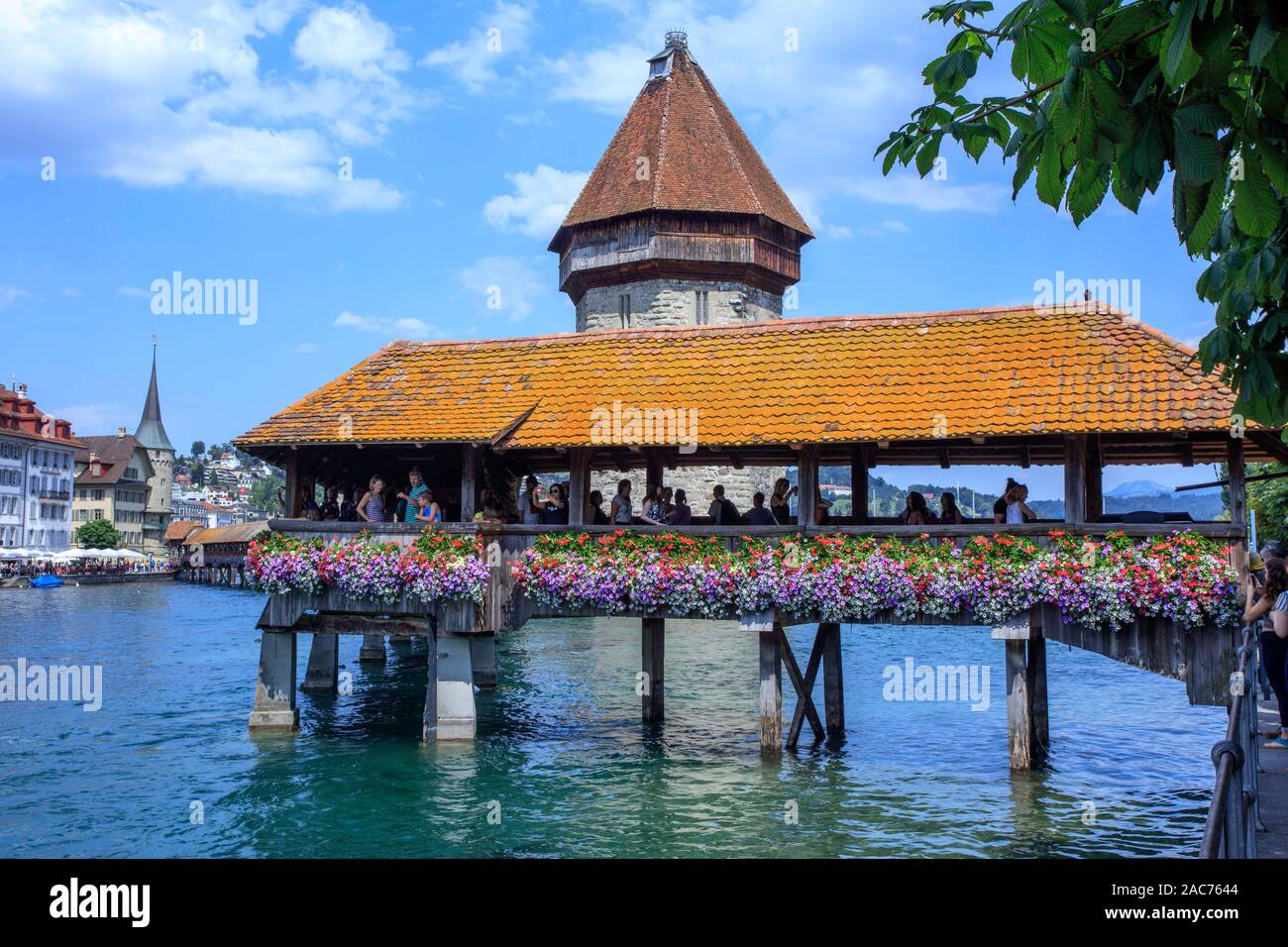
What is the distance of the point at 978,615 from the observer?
45.3 feet

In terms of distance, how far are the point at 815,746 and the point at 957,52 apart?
1392 cm

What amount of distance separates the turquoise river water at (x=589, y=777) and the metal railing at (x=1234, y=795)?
5.11 m

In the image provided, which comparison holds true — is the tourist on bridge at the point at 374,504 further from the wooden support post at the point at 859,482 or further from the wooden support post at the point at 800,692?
the wooden support post at the point at 859,482

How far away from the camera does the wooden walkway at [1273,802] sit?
6800 millimetres

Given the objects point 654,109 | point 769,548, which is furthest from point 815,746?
point 654,109

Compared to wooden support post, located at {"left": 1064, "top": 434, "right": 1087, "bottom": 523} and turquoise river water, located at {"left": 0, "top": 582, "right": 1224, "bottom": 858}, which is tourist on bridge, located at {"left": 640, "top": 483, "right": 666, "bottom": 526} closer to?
turquoise river water, located at {"left": 0, "top": 582, "right": 1224, "bottom": 858}

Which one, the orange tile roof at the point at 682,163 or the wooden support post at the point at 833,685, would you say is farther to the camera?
the orange tile roof at the point at 682,163

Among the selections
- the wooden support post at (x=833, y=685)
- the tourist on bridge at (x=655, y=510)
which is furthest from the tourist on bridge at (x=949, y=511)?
the tourist on bridge at (x=655, y=510)

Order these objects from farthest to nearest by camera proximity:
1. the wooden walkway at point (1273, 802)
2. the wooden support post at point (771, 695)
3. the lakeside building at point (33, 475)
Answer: the lakeside building at point (33, 475)
the wooden support post at point (771, 695)
the wooden walkway at point (1273, 802)

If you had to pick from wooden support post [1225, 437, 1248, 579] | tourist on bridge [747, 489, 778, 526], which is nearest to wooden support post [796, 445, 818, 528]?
tourist on bridge [747, 489, 778, 526]

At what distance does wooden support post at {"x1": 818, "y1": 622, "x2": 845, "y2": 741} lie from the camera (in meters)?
18.0

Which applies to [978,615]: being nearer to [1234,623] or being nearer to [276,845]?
[1234,623]

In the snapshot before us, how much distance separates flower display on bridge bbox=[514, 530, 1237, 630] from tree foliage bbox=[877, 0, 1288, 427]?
857cm

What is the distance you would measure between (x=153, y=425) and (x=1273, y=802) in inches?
5359
